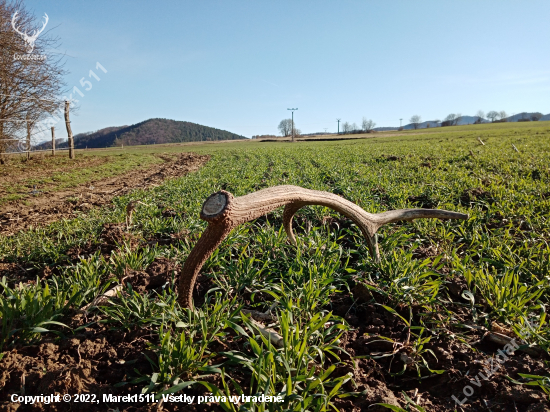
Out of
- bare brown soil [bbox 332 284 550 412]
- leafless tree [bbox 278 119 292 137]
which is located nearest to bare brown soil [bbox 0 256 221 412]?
bare brown soil [bbox 332 284 550 412]

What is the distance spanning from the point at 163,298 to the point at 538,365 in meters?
2.56

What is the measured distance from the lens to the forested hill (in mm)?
141875

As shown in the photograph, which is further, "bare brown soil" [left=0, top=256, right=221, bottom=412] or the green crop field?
the green crop field

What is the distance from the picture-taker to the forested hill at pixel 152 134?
14188 centimetres

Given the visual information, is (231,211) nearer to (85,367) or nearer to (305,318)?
(305,318)

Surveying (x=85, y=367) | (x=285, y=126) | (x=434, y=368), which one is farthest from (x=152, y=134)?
(x=434, y=368)

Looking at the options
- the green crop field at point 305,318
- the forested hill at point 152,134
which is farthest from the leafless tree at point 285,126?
the green crop field at point 305,318

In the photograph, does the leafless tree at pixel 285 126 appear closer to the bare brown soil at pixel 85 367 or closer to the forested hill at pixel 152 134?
the forested hill at pixel 152 134

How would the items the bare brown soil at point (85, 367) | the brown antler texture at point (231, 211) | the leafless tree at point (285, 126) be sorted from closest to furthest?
the bare brown soil at point (85, 367)
the brown antler texture at point (231, 211)
the leafless tree at point (285, 126)

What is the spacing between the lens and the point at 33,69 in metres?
14.2

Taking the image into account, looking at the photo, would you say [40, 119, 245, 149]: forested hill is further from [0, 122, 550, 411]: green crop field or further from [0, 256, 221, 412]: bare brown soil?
[0, 256, 221, 412]: bare brown soil

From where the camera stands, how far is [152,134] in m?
149

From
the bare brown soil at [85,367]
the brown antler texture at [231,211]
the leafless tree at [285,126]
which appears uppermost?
the leafless tree at [285,126]

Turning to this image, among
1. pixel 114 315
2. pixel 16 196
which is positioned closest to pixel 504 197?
pixel 114 315
